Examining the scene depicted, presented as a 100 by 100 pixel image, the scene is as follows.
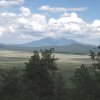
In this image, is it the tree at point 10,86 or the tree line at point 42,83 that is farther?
the tree at point 10,86

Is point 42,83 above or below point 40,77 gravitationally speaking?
below

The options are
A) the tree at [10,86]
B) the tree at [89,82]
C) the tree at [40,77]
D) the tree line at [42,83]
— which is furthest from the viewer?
the tree at [40,77]

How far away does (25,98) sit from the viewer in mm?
52281

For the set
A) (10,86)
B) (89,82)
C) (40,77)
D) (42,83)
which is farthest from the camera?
(40,77)

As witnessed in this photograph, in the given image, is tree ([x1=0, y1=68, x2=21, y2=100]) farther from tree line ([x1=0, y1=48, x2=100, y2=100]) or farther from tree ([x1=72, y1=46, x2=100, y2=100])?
tree ([x1=72, y1=46, x2=100, y2=100])

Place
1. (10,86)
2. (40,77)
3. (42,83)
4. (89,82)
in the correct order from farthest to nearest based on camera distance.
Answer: (40,77)
(42,83)
(89,82)
(10,86)

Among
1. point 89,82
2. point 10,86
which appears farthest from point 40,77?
point 89,82

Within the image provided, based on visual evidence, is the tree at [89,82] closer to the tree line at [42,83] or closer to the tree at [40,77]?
the tree line at [42,83]

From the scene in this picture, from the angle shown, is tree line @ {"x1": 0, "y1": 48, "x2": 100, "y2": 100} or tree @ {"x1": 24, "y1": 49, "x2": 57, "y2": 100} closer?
tree line @ {"x1": 0, "y1": 48, "x2": 100, "y2": 100}

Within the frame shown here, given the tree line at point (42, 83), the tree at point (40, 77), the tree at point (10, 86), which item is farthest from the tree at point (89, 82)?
the tree at point (10, 86)

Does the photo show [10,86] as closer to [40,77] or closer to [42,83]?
[40,77]

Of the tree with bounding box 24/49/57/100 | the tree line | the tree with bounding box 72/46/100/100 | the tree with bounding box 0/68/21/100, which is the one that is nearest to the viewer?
the tree with bounding box 72/46/100/100

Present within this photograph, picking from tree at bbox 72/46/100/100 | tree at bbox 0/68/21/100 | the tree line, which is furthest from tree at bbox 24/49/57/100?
tree at bbox 72/46/100/100

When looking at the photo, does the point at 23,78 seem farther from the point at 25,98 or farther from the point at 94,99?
the point at 94,99
